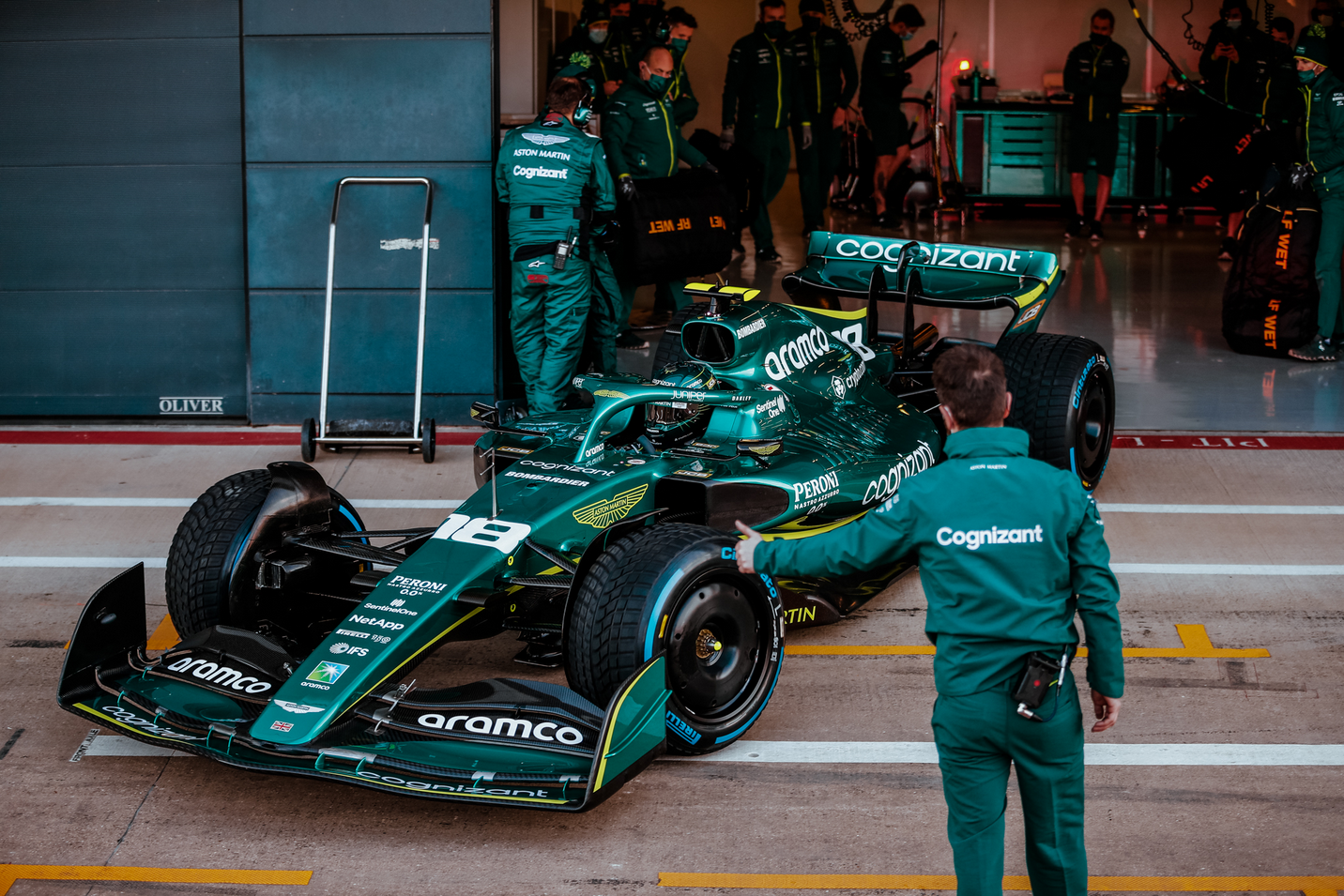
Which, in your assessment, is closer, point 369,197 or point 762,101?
point 369,197

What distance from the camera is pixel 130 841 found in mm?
4379

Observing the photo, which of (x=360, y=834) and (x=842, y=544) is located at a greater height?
(x=842, y=544)

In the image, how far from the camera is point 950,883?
4.13 meters

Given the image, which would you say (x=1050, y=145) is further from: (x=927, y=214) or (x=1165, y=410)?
(x=1165, y=410)

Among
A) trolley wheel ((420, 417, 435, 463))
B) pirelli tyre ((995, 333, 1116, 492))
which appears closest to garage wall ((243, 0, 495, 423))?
trolley wheel ((420, 417, 435, 463))

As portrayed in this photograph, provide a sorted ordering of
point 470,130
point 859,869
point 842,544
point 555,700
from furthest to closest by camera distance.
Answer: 1. point 470,130
2. point 555,700
3. point 859,869
4. point 842,544

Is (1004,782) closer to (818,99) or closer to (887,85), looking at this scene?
(818,99)

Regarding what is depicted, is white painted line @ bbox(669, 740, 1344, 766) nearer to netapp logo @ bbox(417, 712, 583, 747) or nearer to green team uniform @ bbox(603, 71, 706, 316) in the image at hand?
netapp logo @ bbox(417, 712, 583, 747)

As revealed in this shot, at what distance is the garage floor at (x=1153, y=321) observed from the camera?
9391mm

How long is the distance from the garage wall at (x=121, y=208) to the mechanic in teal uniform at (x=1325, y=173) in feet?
24.3

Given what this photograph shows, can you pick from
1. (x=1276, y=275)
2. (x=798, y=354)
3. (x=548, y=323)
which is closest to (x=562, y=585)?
(x=798, y=354)

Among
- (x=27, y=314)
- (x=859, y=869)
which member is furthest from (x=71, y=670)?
(x=27, y=314)

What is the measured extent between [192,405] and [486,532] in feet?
16.4

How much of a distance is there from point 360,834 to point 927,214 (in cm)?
1427
